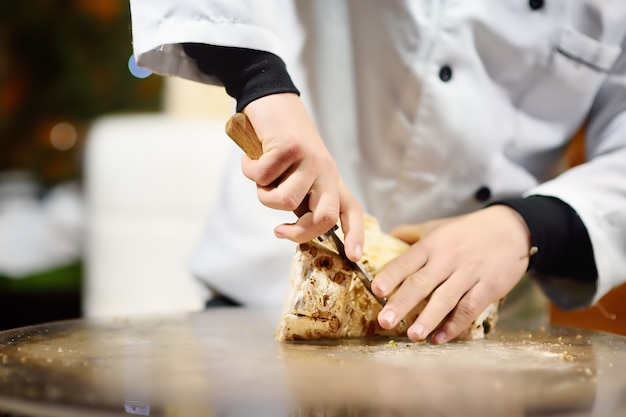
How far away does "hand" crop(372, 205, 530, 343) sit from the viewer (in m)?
A: 0.82

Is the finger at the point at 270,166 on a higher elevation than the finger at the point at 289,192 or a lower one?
higher

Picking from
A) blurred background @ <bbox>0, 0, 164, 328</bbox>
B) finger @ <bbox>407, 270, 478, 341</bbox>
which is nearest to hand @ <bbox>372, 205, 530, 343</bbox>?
finger @ <bbox>407, 270, 478, 341</bbox>

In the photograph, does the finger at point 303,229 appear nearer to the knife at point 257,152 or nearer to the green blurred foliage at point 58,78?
the knife at point 257,152

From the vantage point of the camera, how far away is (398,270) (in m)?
0.86

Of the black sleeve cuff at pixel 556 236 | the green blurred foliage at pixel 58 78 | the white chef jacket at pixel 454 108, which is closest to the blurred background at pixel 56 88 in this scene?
the green blurred foliage at pixel 58 78

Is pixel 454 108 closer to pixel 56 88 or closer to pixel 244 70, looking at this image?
pixel 244 70

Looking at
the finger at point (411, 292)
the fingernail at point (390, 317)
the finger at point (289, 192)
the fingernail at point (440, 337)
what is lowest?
the fingernail at point (440, 337)

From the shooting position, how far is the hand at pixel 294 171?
0.76 meters

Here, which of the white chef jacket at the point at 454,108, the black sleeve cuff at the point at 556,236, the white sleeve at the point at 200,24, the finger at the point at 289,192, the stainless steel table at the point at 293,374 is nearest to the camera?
the stainless steel table at the point at 293,374

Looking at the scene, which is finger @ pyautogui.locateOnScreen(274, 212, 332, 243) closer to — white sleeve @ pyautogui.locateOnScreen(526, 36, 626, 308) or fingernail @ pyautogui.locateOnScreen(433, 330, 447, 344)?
fingernail @ pyautogui.locateOnScreen(433, 330, 447, 344)

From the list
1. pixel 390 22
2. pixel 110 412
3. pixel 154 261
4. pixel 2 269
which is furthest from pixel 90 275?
pixel 110 412

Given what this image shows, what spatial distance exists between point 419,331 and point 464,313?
0.08 metres

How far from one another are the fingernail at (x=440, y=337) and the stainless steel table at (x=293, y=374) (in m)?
0.02

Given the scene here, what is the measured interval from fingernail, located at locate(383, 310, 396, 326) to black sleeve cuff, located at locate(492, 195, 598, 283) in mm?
266
